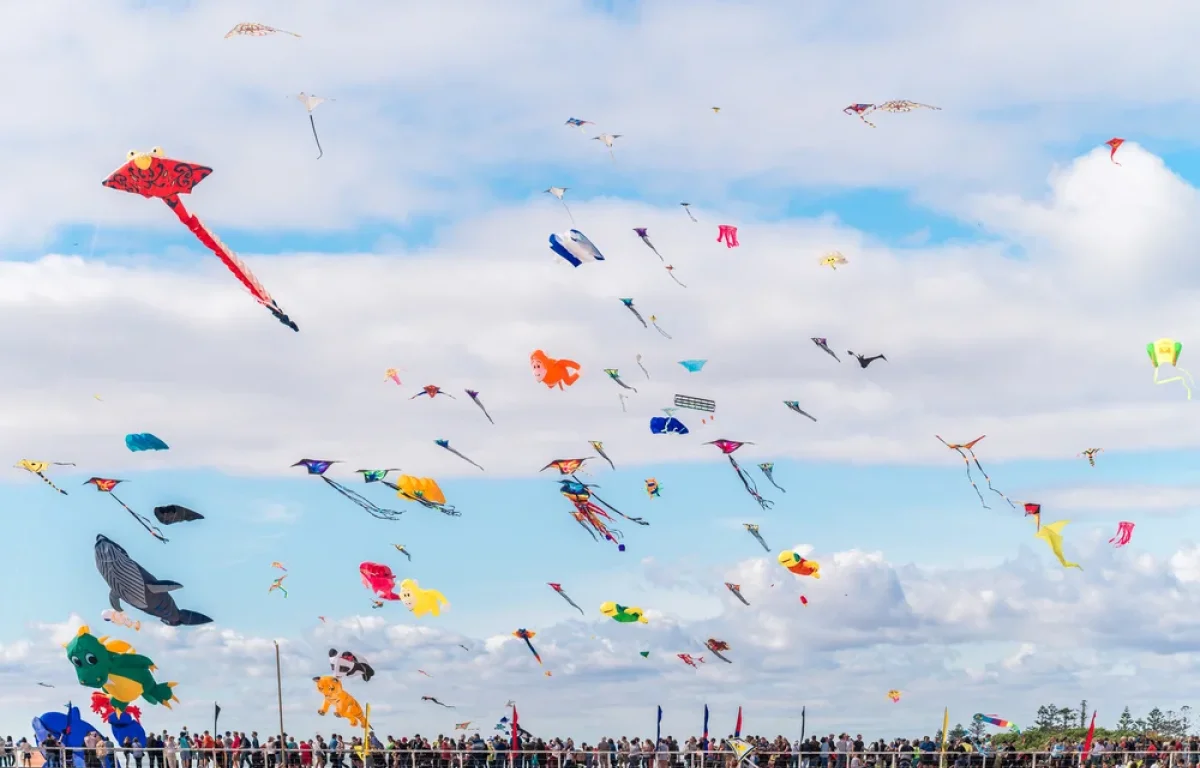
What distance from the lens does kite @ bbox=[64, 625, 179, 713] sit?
47875mm

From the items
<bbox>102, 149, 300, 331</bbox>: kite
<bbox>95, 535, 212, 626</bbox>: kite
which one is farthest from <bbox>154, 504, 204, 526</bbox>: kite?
<bbox>102, 149, 300, 331</bbox>: kite

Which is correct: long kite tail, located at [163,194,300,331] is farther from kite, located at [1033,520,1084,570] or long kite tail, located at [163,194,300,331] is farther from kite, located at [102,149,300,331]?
kite, located at [1033,520,1084,570]

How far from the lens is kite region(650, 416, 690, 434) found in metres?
52.4

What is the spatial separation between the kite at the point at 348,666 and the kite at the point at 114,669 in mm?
5784

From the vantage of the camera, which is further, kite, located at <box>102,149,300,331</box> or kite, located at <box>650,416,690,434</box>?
kite, located at <box>650,416,690,434</box>

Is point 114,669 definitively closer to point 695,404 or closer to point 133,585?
point 133,585

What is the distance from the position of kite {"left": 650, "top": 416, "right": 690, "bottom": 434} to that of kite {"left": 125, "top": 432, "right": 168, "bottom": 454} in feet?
54.5

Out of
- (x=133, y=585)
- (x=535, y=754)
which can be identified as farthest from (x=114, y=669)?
(x=535, y=754)

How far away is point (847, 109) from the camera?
45.8 meters

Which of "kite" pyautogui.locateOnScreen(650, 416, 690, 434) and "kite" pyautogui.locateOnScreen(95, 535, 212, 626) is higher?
"kite" pyautogui.locateOnScreen(650, 416, 690, 434)

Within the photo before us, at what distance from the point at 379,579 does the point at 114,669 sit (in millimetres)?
8842

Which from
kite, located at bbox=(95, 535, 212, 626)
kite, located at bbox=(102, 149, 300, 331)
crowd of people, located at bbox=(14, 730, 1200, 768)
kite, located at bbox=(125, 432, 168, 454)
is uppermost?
kite, located at bbox=(102, 149, 300, 331)

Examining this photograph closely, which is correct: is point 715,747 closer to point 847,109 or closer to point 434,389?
point 434,389

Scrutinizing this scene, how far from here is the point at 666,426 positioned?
5253 cm
